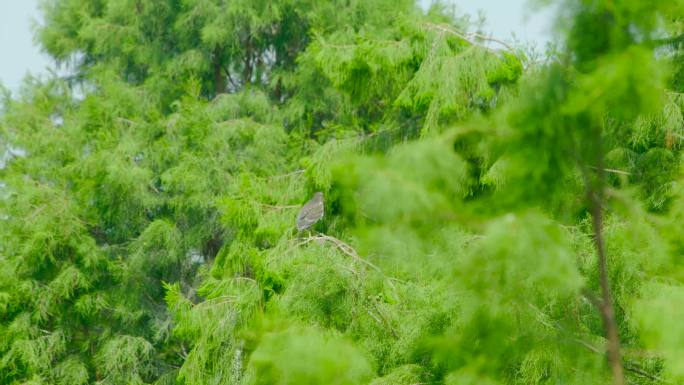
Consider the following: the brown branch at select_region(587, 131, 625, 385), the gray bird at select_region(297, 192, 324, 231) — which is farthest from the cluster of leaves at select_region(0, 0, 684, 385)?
the gray bird at select_region(297, 192, 324, 231)

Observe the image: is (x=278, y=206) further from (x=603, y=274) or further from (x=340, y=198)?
(x=603, y=274)

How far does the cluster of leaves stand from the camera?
2215mm

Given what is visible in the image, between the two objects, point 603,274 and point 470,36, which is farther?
point 470,36

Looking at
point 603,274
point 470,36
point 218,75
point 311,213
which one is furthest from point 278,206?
point 218,75

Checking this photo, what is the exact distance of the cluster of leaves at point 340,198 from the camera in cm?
221

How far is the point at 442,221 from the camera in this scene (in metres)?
2.28

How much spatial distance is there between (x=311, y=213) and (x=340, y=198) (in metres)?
0.22

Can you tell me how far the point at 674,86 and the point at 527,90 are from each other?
3.58 metres

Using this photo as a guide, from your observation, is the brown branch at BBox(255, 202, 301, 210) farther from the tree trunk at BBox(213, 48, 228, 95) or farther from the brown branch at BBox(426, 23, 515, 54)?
the tree trunk at BBox(213, 48, 228, 95)

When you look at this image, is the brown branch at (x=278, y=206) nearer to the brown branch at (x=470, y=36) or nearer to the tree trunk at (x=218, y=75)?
the brown branch at (x=470, y=36)

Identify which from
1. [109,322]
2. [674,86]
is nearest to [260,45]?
[109,322]

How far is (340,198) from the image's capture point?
565cm

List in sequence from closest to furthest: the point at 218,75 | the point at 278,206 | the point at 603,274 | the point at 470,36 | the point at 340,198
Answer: the point at 603,274 → the point at 340,198 → the point at 470,36 → the point at 278,206 → the point at 218,75

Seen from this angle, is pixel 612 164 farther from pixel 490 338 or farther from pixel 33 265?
pixel 33 265
